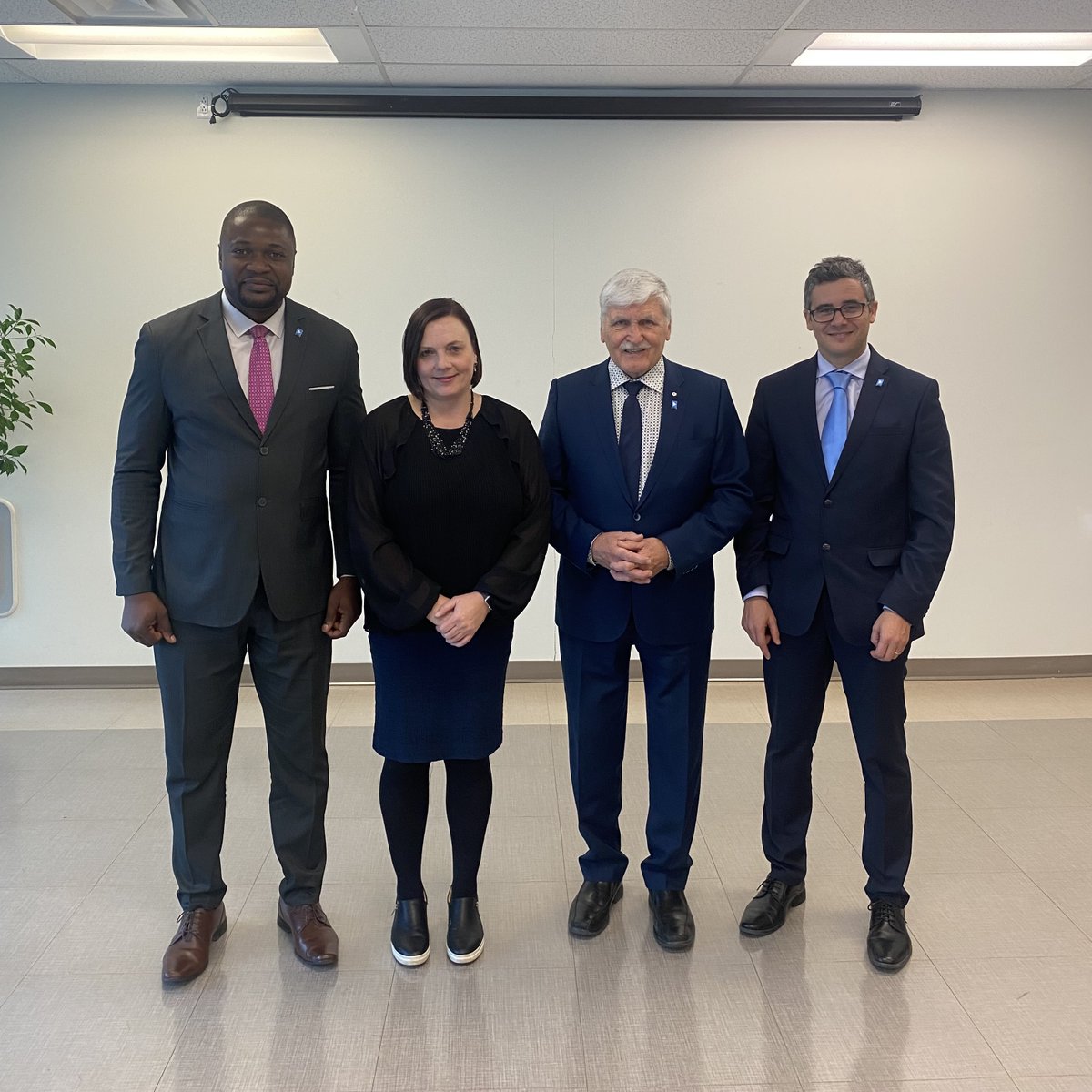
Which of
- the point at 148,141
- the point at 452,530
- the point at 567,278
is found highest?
the point at 148,141

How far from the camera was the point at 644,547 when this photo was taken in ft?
8.88

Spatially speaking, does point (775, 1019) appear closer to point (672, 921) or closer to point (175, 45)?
point (672, 921)

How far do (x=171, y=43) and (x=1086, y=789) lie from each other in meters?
4.54

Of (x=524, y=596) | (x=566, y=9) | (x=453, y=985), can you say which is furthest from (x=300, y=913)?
(x=566, y=9)

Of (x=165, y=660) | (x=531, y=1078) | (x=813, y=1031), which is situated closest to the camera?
(x=531, y=1078)

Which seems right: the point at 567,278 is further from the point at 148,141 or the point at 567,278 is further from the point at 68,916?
the point at 68,916

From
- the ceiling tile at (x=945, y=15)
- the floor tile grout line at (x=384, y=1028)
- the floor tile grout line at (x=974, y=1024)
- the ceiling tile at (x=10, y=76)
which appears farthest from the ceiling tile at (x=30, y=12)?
the floor tile grout line at (x=974, y=1024)

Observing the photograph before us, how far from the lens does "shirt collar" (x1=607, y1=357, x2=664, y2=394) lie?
9.25 ft

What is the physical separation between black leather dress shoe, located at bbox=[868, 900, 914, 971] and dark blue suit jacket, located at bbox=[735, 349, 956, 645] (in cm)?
74

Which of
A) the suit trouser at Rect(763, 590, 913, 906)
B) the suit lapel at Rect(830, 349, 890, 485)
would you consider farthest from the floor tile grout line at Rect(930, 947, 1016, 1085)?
the suit lapel at Rect(830, 349, 890, 485)

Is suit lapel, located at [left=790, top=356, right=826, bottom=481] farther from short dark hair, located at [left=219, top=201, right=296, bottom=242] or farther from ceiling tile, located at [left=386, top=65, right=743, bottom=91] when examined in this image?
ceiling tile, located at [left=386, top=65, right=743, bottom=91]

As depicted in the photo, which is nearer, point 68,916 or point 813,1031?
point 813,1031

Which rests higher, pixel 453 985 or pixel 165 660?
pixel 165 660

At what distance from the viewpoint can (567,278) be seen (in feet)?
16.6
